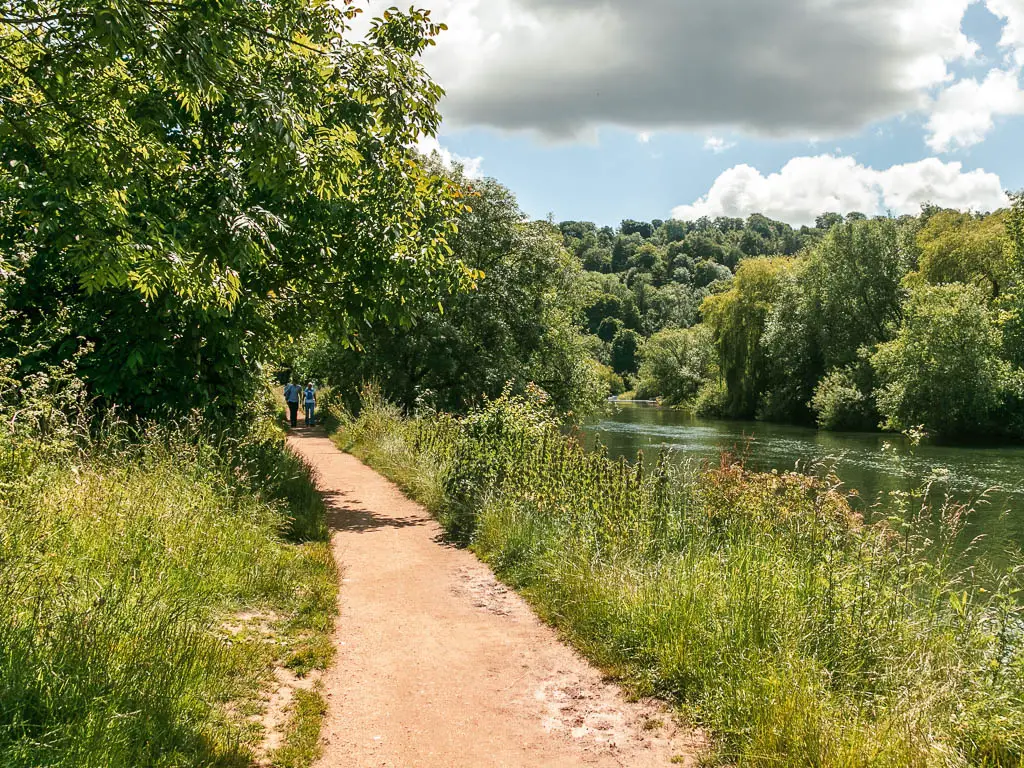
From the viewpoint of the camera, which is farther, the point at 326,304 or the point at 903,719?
the point at 326,304

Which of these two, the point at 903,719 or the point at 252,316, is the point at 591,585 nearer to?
the point at 903,719

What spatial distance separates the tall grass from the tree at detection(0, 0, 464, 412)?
146 inches

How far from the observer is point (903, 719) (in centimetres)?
357

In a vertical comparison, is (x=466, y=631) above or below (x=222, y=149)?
below

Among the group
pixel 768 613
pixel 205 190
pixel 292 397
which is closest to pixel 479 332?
pixel 292 397

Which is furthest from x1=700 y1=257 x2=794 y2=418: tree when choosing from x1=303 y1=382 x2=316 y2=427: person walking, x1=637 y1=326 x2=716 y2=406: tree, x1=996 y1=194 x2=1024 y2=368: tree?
x1=303 y1=382 x2=316 y2=427: person walking

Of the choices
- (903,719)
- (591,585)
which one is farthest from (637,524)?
(903,719)

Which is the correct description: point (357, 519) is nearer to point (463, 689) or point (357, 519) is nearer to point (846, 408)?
point (463, 689)

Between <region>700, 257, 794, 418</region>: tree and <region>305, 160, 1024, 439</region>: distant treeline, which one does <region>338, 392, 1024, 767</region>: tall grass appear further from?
<region>700, 257, 794, 418</region>: tree

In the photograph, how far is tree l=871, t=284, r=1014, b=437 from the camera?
32906 mm

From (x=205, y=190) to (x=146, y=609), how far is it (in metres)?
5.79

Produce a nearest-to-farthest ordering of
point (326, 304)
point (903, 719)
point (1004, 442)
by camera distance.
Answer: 1. point (903, 719)
2. point (326, 304)
3. point (1004, 442)

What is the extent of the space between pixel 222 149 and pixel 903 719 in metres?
8.94

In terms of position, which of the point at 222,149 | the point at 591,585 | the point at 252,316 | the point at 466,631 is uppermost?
the point at 222,149
